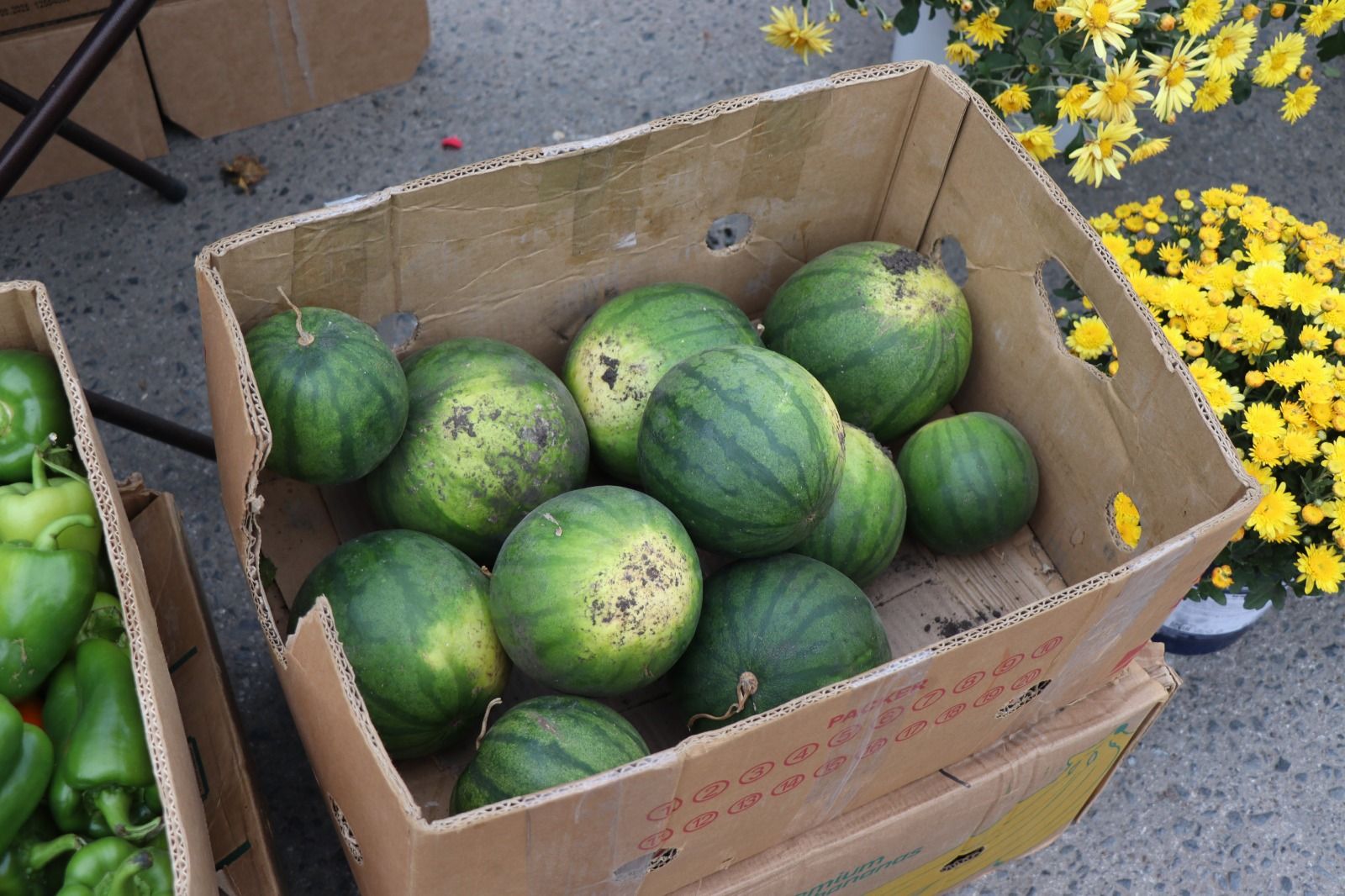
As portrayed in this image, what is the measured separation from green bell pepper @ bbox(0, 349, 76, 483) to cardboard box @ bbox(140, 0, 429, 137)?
1493 millimetres

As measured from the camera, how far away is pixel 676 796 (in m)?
1.32

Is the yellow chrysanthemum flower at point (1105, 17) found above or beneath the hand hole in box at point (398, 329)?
above

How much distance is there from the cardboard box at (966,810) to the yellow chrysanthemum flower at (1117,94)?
3.07 ft

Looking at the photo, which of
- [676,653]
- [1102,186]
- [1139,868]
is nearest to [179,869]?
[676,653]

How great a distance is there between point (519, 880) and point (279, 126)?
2535 mm

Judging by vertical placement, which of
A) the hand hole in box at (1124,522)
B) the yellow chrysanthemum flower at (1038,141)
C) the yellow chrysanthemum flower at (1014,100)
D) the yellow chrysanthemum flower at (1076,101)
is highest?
the yellow chrysanthemum flower at (1076,101)

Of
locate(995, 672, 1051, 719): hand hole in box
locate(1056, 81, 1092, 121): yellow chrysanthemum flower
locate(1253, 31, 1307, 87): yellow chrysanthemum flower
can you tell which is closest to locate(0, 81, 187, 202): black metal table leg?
locate(1056, 81, 1092, 121): yellow chrysanthemum flower

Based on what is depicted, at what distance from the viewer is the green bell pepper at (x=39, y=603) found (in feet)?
4.87

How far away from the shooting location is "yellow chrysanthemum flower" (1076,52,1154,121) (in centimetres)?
201

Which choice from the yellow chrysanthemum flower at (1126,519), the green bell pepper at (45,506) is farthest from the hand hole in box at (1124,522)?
the green bell pepper at (45,506)

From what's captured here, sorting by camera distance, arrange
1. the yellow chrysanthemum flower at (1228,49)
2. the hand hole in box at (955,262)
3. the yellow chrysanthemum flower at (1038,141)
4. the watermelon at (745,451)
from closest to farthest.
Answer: the watermelon at (745,451), the yellow chrysanthemum flower at (1228,49), the yellow chrysanthemum flower at (1038,141), the hand hole in box at (955,262)

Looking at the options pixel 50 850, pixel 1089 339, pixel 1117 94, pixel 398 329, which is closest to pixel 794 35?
pixel 1117 94

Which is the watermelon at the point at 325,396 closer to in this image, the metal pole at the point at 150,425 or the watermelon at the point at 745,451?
the watermelon at the point at 745,451

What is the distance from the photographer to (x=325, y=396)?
1.60 metres
